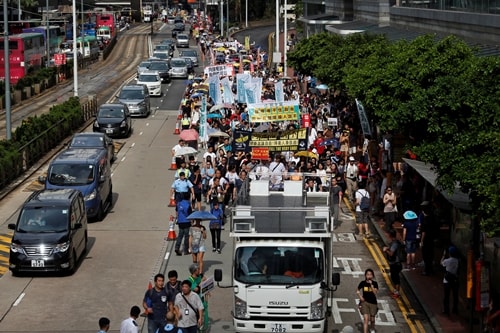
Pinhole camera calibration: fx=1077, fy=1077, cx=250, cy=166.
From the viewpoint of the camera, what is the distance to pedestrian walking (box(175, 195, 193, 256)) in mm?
27203

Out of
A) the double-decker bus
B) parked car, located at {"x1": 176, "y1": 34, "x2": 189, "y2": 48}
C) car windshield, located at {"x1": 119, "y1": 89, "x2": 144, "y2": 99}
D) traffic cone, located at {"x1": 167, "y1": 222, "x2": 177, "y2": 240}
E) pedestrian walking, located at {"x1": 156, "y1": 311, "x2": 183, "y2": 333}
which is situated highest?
the double-decker bus

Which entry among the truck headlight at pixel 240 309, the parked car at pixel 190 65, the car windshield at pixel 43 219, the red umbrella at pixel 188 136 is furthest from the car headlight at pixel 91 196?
the parked car at pixel 190 65

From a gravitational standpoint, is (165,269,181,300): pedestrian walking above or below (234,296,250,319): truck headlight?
above

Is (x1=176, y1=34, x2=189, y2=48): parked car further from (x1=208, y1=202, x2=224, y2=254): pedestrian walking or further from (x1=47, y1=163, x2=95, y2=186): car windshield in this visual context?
(x1=208, y1=202, x2=224, y2=254): pedestrian walking

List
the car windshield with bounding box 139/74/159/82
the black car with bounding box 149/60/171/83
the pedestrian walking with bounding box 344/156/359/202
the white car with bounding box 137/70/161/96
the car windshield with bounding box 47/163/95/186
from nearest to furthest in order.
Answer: the car windshield with bounding box 47/163/95/186 → the pedestrian walking with bounding box 344/156/359/202 → the white car with bounding box 137/70/161/96 → the car windshield with bounding box 139/74/159/82 → the black car with bounding box 149/60/171/83

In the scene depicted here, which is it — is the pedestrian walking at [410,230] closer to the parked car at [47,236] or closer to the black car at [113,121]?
the parked car at [47,236]

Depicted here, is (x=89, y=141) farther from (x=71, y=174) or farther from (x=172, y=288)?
(x=172, y=288)

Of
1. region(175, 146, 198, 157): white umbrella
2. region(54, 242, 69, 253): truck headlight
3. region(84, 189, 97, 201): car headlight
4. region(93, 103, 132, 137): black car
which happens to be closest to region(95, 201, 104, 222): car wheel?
region(84, 189, 97, 201): car headlight

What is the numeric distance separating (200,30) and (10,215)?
4554 inches

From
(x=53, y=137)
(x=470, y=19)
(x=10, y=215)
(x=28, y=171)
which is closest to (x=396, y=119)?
(x=10, y=215)

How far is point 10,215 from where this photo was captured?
3372 cm

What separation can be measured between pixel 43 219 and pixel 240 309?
27.1ft

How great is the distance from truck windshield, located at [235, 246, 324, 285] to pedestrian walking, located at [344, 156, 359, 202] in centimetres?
1518

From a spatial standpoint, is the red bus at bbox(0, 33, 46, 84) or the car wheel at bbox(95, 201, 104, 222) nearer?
the car wheel at bbox(95, 201, 104, 222)
